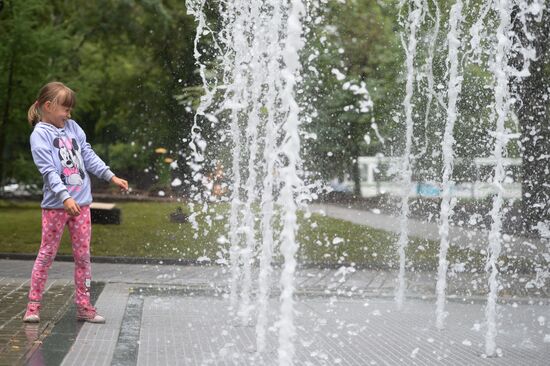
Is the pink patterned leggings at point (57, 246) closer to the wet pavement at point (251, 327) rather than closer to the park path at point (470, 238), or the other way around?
the wet pavement at point (251, 327)

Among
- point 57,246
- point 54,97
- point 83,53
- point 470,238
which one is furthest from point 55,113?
point 83,53

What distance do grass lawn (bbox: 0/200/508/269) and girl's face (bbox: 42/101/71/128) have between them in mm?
5947

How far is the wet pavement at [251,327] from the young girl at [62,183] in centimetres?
25

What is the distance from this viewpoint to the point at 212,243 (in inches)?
624

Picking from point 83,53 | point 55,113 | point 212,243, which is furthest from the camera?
point 83,53

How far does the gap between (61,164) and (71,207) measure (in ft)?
1.53

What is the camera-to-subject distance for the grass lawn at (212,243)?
12664 millimetres

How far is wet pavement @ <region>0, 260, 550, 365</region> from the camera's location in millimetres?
5273

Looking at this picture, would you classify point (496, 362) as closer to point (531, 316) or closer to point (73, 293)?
point (531, 316)

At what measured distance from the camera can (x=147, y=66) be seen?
1267 inches

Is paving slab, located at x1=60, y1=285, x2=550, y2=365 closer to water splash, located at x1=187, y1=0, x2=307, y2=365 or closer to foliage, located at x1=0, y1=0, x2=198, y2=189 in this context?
water splash, located at x1=187, y1=0, x2=307, y2=365

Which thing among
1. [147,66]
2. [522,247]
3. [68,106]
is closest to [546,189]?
[522,247]

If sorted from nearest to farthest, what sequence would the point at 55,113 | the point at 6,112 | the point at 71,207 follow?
the point at 71,207 < the point at 55,113 < the point at 6,112

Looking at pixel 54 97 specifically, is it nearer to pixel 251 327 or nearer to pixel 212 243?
pixel 251 327
